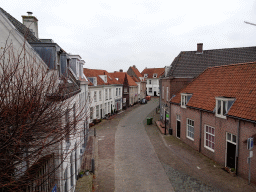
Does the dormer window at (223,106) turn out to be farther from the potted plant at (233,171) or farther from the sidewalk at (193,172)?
the sidewalk at (193,172)

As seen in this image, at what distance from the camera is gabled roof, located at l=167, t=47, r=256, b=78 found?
22.5m

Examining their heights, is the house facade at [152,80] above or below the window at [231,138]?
above

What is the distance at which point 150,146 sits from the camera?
698 inches

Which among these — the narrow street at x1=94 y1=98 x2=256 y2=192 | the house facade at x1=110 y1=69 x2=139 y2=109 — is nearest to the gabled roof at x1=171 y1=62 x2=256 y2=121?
the narrow street at x1=94 y1=98 x2=256 y2=192

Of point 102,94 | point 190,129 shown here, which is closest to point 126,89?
point 102,94

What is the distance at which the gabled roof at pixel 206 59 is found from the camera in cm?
2245

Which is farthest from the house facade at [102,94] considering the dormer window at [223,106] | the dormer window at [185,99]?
the dormer window at [223,106]

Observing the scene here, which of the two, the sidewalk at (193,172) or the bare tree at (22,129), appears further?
the sidewalk at (193,172)

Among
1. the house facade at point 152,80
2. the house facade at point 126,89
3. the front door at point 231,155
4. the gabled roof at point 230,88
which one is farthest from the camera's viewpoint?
the house facade at point 152,80

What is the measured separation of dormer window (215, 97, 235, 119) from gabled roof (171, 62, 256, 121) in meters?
0.29

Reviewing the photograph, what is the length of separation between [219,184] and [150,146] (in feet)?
25.0

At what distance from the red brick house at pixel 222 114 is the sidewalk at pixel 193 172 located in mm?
638

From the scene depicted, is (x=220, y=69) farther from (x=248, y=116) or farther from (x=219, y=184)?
(x=219, y=184)

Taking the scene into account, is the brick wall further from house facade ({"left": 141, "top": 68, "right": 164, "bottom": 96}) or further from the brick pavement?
house facade ({"left": 141, "top": 68, "right": 164, "bottom": 96})
